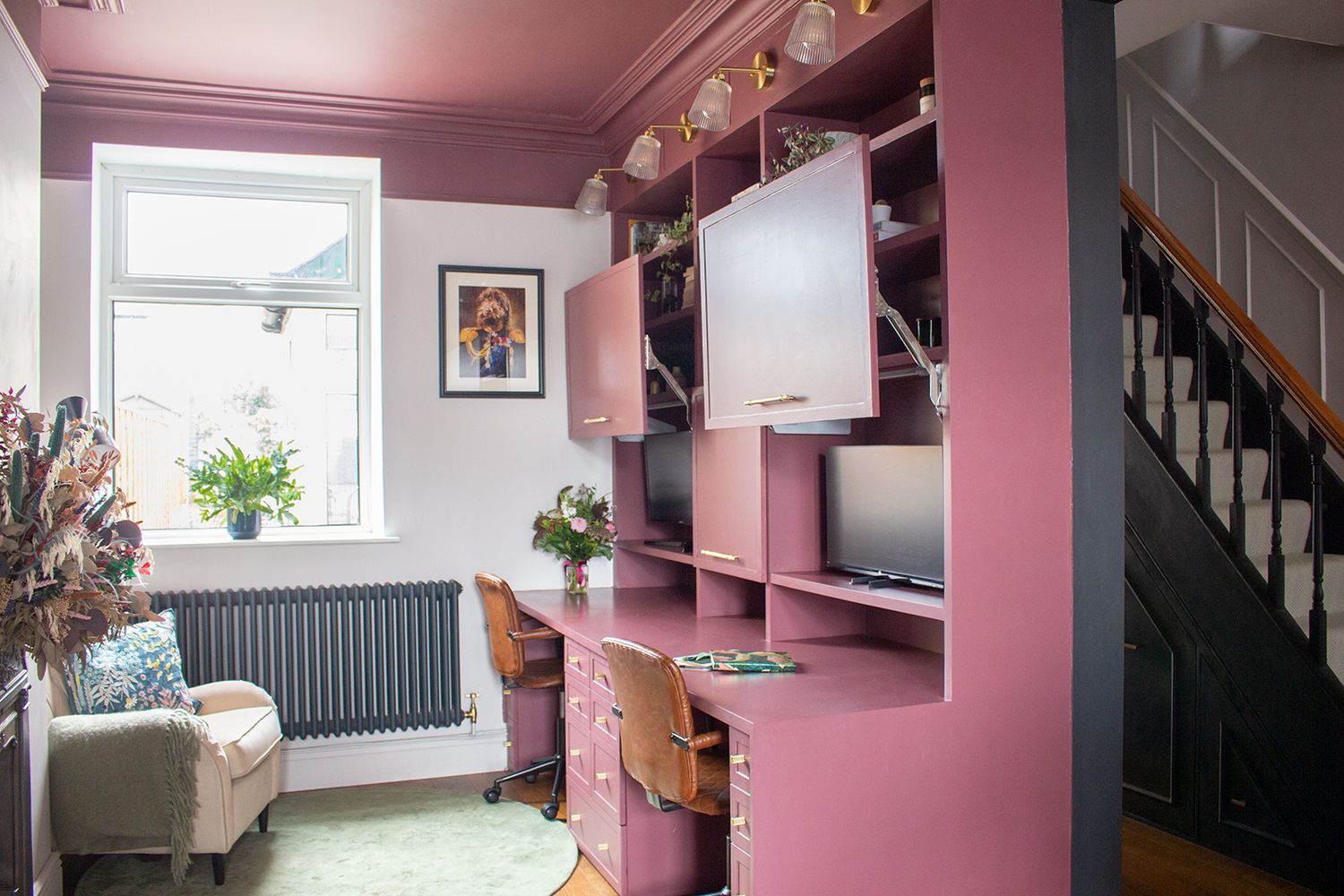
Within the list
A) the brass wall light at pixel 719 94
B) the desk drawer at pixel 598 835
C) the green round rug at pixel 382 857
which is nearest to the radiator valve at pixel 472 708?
the green round rug at pixel 382 857

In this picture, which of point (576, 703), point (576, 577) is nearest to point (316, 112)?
point (576, 577)

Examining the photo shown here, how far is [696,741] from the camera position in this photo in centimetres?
266

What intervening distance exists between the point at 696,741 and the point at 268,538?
2.55 m

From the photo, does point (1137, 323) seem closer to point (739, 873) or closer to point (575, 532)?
point (575, 532)

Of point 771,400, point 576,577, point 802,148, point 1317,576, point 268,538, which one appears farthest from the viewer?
point 576,577

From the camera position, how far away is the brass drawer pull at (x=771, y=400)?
281cm

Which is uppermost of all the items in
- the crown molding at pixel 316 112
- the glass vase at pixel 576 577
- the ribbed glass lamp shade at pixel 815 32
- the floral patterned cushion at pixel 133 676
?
the crown molding at pixel 316 112

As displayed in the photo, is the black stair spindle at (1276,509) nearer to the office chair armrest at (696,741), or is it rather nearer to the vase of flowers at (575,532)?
the office chair armrest at (696,741)

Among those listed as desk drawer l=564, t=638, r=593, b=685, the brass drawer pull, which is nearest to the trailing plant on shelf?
the brass drawer pull

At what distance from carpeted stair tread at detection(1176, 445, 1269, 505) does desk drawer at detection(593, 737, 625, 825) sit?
7.53 feet

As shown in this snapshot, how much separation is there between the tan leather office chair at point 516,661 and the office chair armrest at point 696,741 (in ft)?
4.45

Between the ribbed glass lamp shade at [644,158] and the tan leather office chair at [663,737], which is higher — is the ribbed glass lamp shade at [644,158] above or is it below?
above

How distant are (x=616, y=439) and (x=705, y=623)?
4.57 ft

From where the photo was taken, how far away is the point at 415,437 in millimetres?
4688
